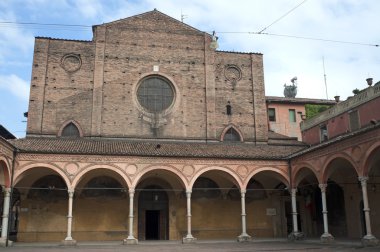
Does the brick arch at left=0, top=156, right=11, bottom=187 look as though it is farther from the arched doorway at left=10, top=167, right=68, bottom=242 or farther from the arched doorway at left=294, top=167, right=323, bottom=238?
the arched doorway at left=294, top=167, right=323, bottom=238

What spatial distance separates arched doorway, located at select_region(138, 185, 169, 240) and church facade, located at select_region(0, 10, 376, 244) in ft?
0.20

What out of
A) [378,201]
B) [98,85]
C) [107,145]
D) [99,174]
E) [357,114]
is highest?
[98,85]

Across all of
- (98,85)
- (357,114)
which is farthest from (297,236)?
(98,85)

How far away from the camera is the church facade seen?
21875 millimetres

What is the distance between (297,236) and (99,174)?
11342 millimetres

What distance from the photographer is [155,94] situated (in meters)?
27.7

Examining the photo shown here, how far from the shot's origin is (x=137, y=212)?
78.8 feet

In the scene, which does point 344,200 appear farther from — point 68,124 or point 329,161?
point 68,124

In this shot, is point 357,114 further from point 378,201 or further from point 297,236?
point 297,236

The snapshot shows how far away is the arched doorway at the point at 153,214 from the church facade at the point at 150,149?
0.06 m

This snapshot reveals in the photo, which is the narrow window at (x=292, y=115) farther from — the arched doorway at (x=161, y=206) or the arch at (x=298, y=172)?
the arched doorway at (x=161, y=206)

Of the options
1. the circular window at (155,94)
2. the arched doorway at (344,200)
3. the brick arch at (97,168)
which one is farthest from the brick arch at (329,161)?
the circular window at (155,94)

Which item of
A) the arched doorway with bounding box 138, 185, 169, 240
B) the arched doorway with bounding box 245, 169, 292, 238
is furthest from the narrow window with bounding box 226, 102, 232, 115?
the arched doorway with bounding box 138, 185, 169, 240

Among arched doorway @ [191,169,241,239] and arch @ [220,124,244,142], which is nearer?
arched doorway @ [191,169,241,239]
